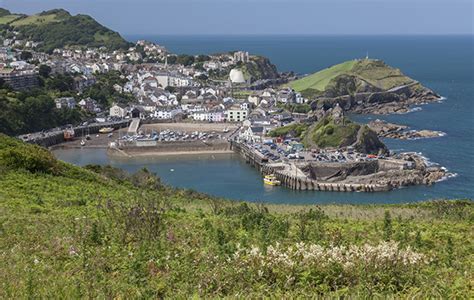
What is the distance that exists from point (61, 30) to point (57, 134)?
189ft

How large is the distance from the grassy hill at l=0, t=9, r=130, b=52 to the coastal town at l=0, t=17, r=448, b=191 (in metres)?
10.6

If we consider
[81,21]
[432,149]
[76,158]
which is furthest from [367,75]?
[81,21]

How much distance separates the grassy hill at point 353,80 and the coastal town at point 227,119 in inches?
49.5

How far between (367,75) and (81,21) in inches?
2097

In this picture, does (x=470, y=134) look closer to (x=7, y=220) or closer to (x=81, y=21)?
(x=7, y=220)

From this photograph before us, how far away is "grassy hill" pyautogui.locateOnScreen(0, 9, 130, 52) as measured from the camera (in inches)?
3484

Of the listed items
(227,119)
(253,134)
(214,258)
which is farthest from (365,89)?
(214,258)

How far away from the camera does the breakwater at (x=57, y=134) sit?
3662 cm

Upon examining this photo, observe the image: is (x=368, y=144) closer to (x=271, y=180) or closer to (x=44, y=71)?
(x=271, y=180)

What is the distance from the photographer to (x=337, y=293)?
3500mm

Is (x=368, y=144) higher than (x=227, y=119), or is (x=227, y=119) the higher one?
(x=368, y=144)

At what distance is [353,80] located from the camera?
210ft

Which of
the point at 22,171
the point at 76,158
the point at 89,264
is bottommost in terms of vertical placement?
the point at 76,158

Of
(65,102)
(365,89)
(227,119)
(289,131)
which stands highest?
(65,102)
